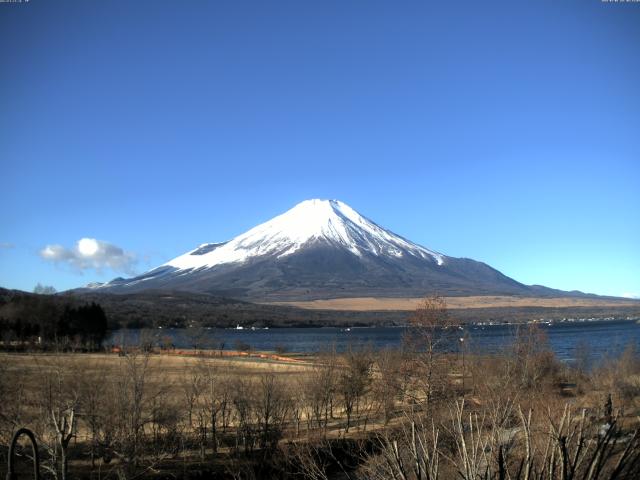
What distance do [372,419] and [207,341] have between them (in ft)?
254

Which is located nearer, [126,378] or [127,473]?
[127,473]

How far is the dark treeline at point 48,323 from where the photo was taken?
87.9 m

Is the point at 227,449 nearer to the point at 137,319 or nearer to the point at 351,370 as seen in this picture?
the point at 351,370

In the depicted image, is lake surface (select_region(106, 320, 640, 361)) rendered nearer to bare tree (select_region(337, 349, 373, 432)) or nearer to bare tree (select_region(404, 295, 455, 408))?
bare tree (select_region(404, 295, 455, 408))

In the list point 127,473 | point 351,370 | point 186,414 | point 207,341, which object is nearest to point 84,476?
point 127,473

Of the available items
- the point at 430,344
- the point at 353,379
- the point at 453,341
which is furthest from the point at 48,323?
the point at 430,344

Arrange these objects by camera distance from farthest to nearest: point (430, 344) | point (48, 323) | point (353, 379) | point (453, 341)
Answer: point (48, 323), point (353, 379), point (453, 341), point (430, 344)

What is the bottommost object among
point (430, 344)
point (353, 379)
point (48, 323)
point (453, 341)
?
point (353, 379)

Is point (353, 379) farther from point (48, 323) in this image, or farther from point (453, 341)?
point (48, 323)

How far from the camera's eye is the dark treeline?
87938 millimetres

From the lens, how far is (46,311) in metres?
92.4

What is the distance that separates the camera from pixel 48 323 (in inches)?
3595

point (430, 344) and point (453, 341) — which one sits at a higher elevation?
point (430, 344)

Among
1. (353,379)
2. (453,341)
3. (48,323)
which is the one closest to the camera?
(453,341)
